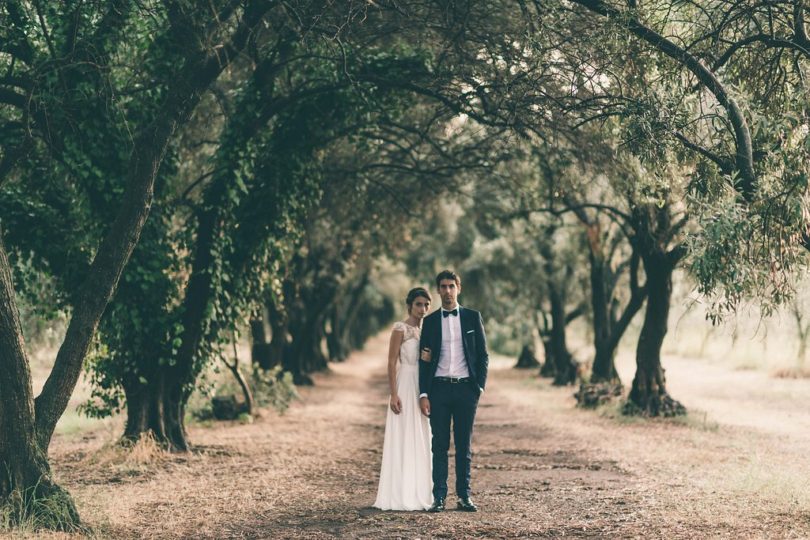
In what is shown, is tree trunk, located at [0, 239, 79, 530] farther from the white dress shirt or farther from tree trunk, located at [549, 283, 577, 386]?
tree trunk, located at [549, 283, 577, 386]

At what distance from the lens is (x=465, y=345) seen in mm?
7629

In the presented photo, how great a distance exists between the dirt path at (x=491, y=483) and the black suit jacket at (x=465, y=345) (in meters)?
1.26

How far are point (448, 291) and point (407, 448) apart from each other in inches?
60.0

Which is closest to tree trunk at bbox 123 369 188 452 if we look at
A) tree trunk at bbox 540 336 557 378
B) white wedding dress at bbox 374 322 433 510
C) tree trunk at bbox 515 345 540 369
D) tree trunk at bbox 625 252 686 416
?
white wedding dress at bbox 374 322 433 510

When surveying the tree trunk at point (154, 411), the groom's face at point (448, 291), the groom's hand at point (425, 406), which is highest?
the groom's face at point (448, 291)

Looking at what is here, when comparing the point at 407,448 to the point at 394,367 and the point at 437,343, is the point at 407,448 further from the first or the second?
the point at 437,343

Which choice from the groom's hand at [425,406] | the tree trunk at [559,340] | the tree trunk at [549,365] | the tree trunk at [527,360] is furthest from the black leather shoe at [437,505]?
the tree trunk at [527,360]

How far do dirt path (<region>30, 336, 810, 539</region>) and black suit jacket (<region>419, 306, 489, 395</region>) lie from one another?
4.14ft

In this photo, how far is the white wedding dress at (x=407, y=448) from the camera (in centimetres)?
770

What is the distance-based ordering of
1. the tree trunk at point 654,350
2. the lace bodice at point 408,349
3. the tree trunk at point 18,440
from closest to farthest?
the tree trunk at point 18,440, the lace bodice at point 408,349, the tree trunk at point 654,350

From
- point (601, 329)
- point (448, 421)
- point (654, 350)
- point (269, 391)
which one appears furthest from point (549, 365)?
point (448, 421)

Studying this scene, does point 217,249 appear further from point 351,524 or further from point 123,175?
point 351,524

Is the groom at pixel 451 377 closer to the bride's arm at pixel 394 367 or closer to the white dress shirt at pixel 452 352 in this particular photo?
the white dress shirt at pixel 452 352

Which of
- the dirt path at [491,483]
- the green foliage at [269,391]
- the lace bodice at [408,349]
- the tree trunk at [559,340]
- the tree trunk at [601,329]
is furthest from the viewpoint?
the tree trunk at [559,340]
